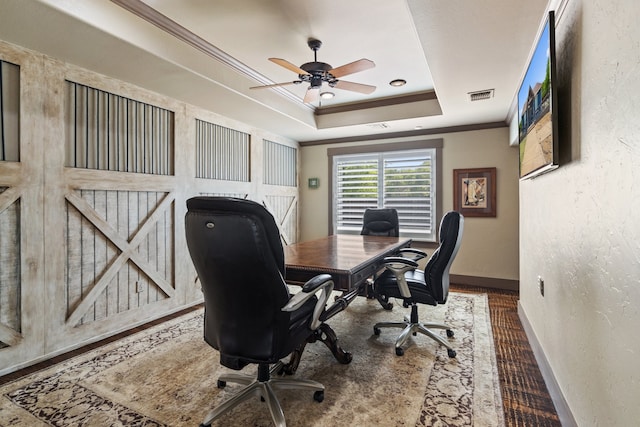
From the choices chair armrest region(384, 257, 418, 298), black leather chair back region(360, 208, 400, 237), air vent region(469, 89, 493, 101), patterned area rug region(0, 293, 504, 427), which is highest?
air vent region(469, 89, 493, 101)

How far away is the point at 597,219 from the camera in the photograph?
1.34 meters

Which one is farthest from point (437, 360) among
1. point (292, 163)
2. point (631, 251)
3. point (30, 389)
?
point (292, 163)

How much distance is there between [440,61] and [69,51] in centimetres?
280

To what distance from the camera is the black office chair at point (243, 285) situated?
1.45 m

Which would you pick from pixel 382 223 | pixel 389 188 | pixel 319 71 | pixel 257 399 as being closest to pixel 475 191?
pixel 389 188

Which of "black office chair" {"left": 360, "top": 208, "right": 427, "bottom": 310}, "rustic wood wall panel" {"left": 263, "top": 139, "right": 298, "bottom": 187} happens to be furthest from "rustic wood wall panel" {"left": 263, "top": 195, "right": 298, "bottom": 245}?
"black office chair" {"left": 360, "top": 208, "right": 427, "bottom": 310}

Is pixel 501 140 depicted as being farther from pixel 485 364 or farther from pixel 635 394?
pixel 635 394

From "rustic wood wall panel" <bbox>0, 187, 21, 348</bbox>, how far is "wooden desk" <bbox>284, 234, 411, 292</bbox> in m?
1.94

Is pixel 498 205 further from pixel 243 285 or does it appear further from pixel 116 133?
pixel 116 133

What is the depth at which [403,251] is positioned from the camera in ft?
10.6

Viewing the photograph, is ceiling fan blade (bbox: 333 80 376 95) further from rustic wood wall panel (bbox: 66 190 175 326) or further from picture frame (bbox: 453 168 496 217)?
picture frame (bbox: 453 168 496 217)

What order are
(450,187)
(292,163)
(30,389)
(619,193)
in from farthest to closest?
(292,163) < (450,187) < (30,389) < (619,193)

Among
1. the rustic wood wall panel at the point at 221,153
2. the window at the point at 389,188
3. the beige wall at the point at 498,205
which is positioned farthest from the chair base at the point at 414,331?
the rustic wood wall panel at the point at 221,153

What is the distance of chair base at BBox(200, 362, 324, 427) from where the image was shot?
5.56 ft
